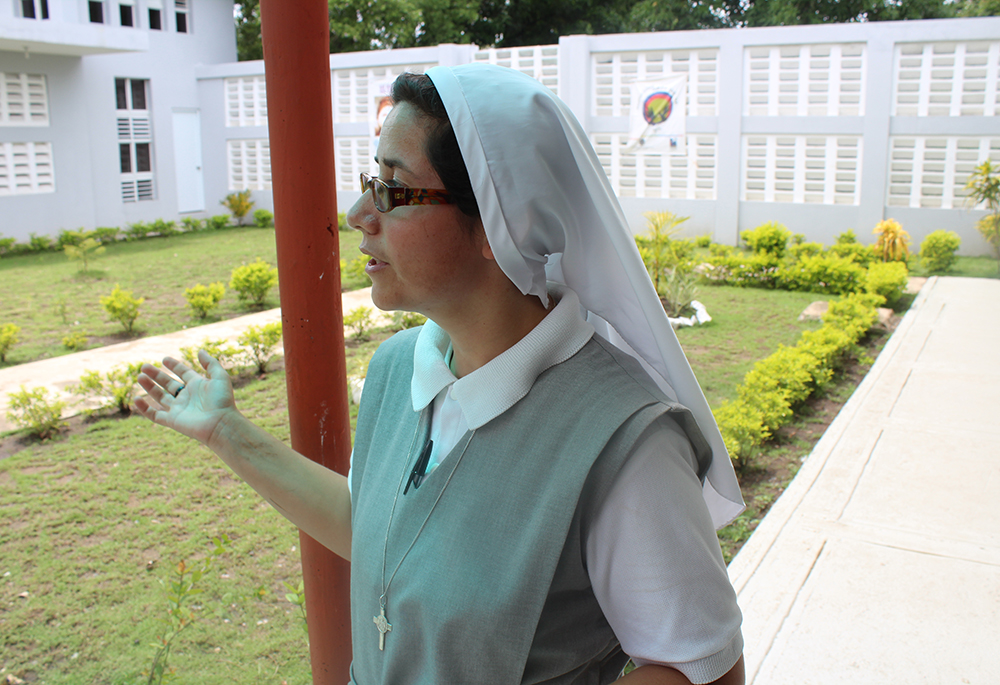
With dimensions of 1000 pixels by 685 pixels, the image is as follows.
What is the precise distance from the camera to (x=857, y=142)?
13.9m

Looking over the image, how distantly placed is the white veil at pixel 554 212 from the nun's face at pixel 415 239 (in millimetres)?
101

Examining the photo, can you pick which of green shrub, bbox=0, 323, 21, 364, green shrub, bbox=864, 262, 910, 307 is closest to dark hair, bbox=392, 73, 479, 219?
green shrub, bbox=0, 323, 21, 364

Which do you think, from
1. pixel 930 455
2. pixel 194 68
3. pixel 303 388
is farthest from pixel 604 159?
pixel 303 388

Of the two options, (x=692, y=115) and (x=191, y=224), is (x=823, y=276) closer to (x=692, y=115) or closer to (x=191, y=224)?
Answer: (x=692, y=115)

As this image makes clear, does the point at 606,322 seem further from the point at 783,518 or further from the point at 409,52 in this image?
the point at 409,52

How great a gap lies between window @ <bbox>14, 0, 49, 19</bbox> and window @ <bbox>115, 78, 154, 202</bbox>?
1765mm

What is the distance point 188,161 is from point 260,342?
14.5 m

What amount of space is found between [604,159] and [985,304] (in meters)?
8.66

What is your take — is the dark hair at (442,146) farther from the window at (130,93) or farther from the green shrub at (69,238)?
the window at (130,93)

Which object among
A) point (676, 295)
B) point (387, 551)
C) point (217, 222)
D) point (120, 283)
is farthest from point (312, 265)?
point (217, 222)

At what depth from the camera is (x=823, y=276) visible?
35.3 ft

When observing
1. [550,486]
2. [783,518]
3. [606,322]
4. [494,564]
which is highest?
[606,322]

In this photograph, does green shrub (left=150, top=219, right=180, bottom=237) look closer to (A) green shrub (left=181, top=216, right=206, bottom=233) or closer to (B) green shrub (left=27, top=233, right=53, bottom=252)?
(A) green shrub (left=181, top=216, right=206, bottom=233)

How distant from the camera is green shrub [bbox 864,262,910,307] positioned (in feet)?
31.4
